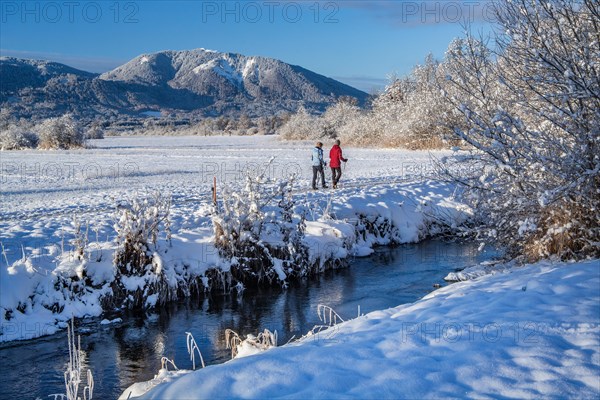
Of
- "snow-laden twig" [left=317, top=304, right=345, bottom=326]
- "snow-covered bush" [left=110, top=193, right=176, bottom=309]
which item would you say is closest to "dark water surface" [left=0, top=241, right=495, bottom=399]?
"snow-laden twig" [left=317, top=304, right=345, bottom=326]

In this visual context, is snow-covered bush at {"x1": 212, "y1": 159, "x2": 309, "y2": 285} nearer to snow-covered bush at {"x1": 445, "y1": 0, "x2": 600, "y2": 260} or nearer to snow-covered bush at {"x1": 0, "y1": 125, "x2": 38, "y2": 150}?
snow-covered bush at {"x1": 445, "y1": 0, "x2": 600, "y2": 260}

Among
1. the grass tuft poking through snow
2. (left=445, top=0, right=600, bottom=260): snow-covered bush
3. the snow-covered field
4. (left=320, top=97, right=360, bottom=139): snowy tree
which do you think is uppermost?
(left=320, top=97, right=360, bottom=139): snowy tree

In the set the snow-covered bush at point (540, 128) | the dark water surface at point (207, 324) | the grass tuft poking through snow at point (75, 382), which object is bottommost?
the dark water surface at point (207, 324)

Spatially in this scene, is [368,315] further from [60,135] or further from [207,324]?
[60,135]

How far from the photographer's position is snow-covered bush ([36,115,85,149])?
51.4 metres

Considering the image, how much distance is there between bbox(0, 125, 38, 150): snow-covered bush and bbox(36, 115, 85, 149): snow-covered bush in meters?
1.39

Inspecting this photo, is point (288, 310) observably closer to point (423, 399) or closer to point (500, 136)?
point (500, 136)

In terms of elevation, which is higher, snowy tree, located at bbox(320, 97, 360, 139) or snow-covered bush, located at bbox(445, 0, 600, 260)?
snowy tree, located at bbox(320, 97, 360, 139)

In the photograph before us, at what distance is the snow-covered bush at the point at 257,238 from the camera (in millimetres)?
13859

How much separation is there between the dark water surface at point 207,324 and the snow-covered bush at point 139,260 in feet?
1.71

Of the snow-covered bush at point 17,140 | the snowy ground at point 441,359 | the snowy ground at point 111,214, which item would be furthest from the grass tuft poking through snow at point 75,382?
the snow-covered bush at point 17,140

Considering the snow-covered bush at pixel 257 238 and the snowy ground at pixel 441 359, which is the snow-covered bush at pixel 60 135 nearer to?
the snow-covered bush at pixel 257 238

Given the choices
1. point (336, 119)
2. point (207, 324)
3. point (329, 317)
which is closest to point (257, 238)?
point (207, 324)

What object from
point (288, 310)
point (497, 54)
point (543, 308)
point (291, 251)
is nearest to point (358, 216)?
point (291, 251)
